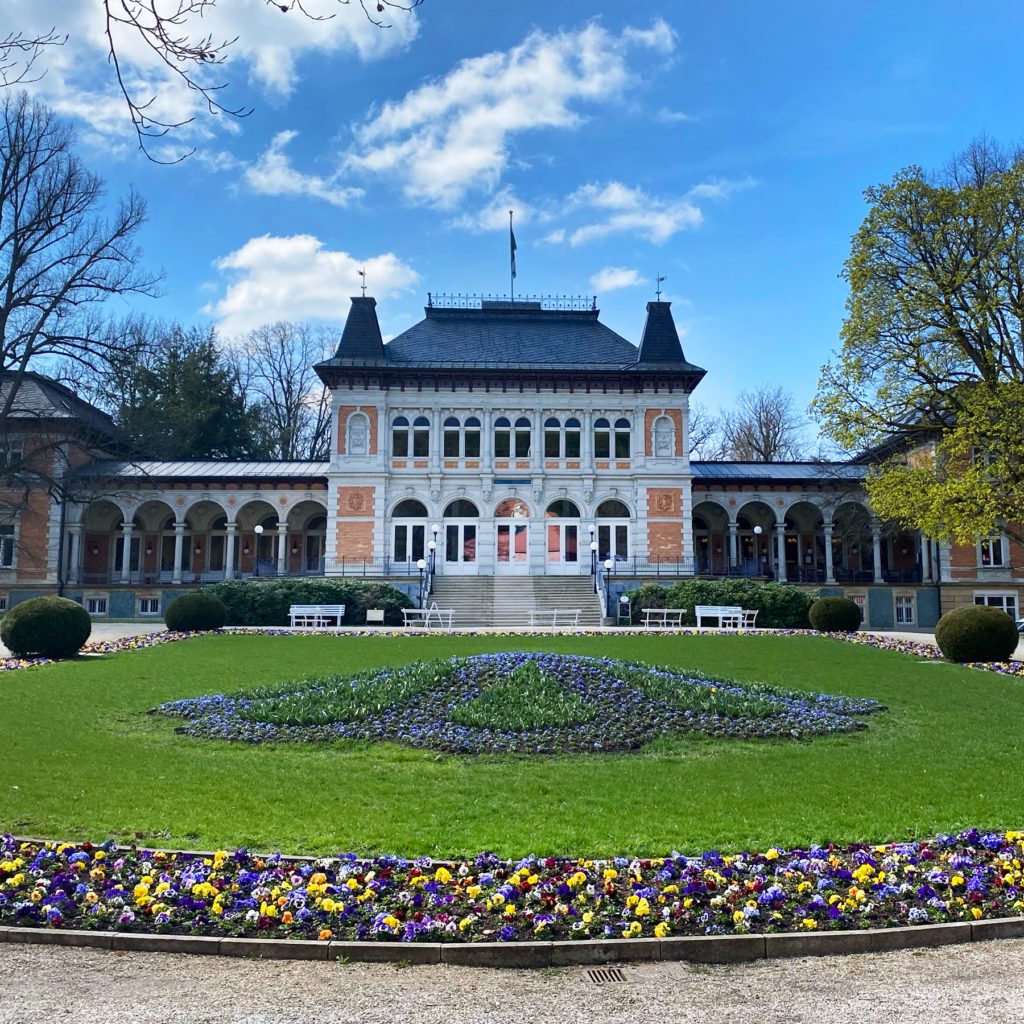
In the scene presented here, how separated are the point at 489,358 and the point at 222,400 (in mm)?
18504

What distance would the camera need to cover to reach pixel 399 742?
9.65 metres

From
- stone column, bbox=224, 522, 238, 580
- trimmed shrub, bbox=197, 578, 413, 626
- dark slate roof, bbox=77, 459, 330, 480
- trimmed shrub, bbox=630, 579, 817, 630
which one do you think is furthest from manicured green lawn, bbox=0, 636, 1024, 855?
dark slate roof, bbox=77, 459, 330, 480

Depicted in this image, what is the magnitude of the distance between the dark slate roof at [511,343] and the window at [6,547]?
15664 mm

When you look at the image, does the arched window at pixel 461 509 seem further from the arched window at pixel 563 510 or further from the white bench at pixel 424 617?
the white bench at pixel 424 617

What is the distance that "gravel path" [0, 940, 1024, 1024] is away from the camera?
12.4 ft

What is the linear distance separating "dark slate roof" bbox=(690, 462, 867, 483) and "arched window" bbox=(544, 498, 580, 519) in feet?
19.1

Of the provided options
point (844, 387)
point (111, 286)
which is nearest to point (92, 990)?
point (844, 387)

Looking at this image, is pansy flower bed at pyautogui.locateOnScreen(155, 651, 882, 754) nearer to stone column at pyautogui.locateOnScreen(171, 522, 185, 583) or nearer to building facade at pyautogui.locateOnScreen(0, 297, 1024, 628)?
building facade at pyautogui.locateOnScreen(0, 297, 1024, 628)

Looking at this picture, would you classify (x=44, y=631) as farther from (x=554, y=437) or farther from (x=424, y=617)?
(x=554, y=437)

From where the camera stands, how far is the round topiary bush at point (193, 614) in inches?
975

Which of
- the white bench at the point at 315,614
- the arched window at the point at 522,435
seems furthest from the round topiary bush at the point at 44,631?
the arched window at the point at 522,435

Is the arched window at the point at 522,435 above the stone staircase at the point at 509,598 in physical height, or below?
above

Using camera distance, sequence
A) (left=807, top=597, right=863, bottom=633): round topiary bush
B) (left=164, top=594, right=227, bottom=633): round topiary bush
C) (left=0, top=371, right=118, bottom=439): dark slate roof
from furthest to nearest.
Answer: (left=0, top=371, right=118, bottom=439): dark slate roof
(left=807, top=597, right=863, bottom=633): round topiary bush
(left=164, top=594, right=227, bottom=633): round topiary bush

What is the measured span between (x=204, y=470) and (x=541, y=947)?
38.6 metres
